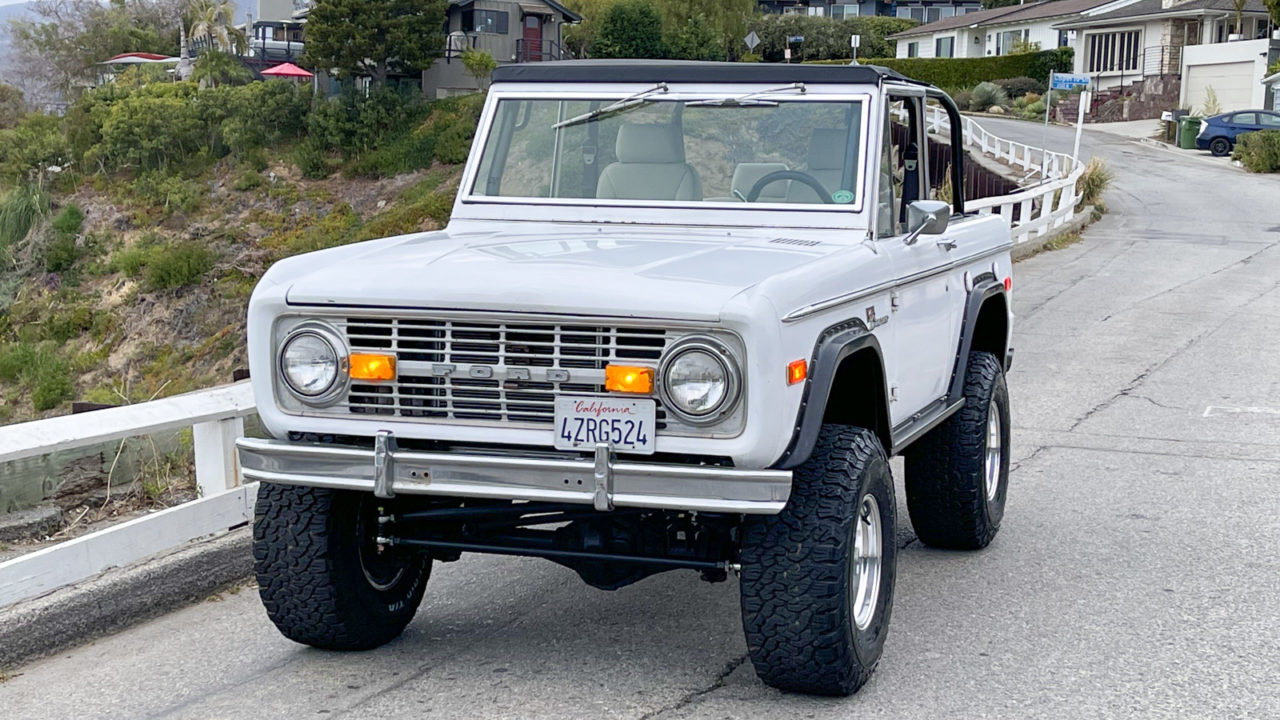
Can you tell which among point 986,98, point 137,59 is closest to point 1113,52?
point 986,98

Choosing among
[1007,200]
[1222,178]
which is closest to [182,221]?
[1222,178]

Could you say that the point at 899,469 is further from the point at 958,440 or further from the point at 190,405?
the point at 190,405

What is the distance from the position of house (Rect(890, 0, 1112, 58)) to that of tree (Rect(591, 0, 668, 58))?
868 inches

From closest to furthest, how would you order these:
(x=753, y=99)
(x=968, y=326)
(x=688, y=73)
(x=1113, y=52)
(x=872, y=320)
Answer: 1. (x=872, y=320)
2. (x=753, y=99)
3. (x=688, y=73)
4. (x=968, y=326)
5. (x=1113, y=52)

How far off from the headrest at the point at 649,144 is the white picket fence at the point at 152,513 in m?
1.97

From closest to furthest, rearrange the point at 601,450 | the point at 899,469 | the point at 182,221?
the point at 601,450, the point at 899,469, the point at 182,221

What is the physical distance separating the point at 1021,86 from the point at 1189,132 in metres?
18.8

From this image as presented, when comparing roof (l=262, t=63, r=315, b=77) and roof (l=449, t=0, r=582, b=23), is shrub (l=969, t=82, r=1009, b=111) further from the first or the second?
roof (l=262, t=63, r=315, b=77)

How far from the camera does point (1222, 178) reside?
3862cm

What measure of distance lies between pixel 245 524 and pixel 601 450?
8.72 feet

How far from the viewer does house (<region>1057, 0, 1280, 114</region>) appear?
60188 millimetres

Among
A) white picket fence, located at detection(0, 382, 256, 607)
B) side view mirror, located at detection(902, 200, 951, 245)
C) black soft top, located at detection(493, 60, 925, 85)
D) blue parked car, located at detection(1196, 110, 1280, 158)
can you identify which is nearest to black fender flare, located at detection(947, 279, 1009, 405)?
side view mirror, located at detection(902, 200, 951, 245)

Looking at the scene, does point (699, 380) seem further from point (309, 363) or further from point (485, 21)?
point (485, 21)

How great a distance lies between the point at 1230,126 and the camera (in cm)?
4747
